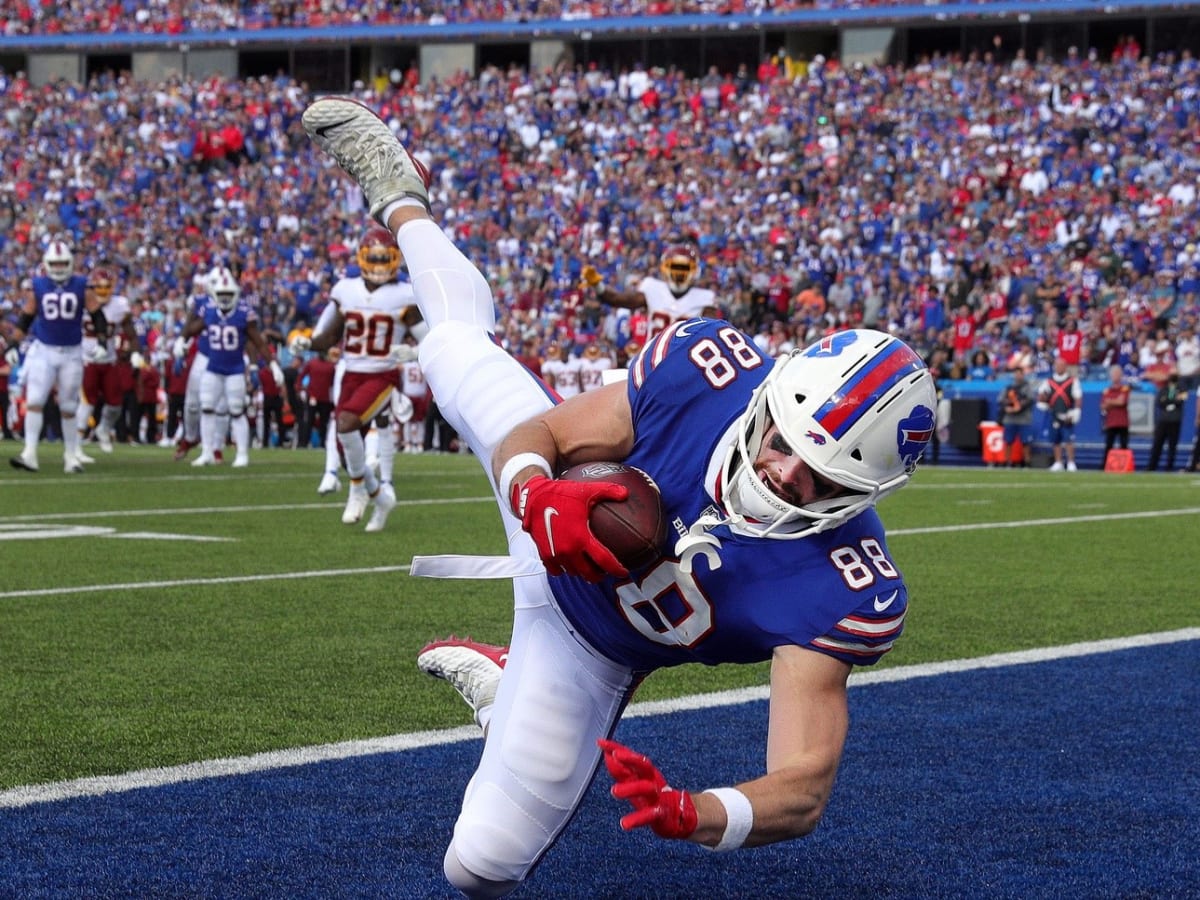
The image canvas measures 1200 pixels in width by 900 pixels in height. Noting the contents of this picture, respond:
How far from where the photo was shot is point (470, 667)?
10.8 ft

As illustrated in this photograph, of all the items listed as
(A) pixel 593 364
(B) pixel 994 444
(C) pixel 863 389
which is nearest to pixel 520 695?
(C) pixel 863 389

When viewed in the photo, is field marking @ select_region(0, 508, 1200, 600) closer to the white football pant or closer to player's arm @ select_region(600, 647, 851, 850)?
the white football pant

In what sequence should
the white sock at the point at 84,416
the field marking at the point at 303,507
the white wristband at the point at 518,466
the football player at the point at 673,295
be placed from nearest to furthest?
the white wristband at the point at 518,466
the field marking at the point at 303,507
the football player at the point at 673,295
the white sock at the point at 84,416

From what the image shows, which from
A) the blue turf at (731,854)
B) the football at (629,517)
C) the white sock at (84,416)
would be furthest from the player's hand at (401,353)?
the white sock at (84,416)

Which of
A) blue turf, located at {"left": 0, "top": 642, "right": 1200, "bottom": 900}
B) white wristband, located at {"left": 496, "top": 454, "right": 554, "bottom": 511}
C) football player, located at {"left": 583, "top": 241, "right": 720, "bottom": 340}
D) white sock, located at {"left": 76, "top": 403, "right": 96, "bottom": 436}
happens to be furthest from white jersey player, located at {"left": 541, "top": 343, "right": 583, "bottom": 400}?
white wristband, located at {"left": 496, "top": 454, "right": 554, "bottom": 511}

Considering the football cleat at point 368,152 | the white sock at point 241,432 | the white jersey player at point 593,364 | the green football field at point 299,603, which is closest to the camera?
the football cleat at point 368,152

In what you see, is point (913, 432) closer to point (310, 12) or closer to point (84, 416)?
point (84, 416)

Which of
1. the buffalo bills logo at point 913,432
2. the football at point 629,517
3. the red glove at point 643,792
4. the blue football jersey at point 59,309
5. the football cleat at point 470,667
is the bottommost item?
the blue football jersey at point 59,309

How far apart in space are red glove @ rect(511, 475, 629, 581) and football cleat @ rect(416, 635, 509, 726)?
33.3 inches

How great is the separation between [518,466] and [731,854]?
2.88 ft

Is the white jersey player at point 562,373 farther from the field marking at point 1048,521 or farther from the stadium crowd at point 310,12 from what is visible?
the stadium crowd at point 310,12

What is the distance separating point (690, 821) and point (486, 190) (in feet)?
87.8

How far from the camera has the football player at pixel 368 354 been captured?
29.9 ft

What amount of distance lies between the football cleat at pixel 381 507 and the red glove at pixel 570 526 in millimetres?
6604
